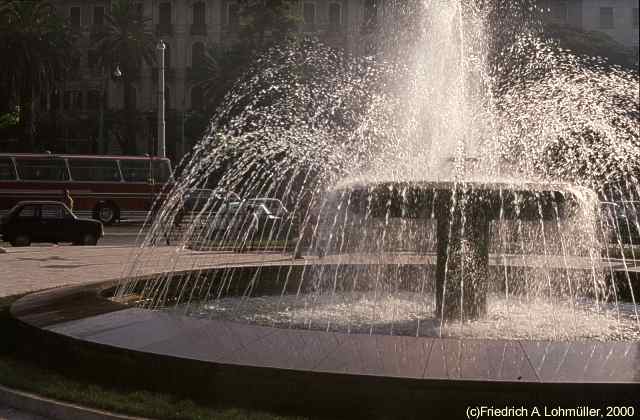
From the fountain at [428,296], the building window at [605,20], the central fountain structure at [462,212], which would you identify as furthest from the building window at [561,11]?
the central fountain structure at [462,212]

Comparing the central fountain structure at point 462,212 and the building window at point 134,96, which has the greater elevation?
the building window at point 134,96

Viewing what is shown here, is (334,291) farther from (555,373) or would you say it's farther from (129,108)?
(129,108)

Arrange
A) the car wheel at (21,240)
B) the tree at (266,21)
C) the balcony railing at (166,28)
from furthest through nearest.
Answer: the balcony railing at (166,28), the tree at (266,21), the car wheel at (21,240)

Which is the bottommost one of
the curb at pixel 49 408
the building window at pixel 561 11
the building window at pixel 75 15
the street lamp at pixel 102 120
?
the curb at pixel 49 408

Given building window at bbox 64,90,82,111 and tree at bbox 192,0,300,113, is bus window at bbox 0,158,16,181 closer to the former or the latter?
tree at bbox 192,0,300,113

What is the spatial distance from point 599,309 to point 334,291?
3.69 meters

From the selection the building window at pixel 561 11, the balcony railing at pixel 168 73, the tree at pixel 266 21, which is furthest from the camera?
the building window at pixel 561 11

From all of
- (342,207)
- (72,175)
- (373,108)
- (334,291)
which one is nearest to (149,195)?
(72,175)

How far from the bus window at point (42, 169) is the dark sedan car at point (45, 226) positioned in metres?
Answer: 9.28

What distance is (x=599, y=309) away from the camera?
31.3 ft

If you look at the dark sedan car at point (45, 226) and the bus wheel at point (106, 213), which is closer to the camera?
the dark sedan car at point (45, 226)

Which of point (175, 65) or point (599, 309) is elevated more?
point (175, 65)

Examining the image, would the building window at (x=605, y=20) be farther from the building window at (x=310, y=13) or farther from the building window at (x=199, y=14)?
the building window at (x=199, y=14)

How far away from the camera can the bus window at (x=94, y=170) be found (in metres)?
32.6
